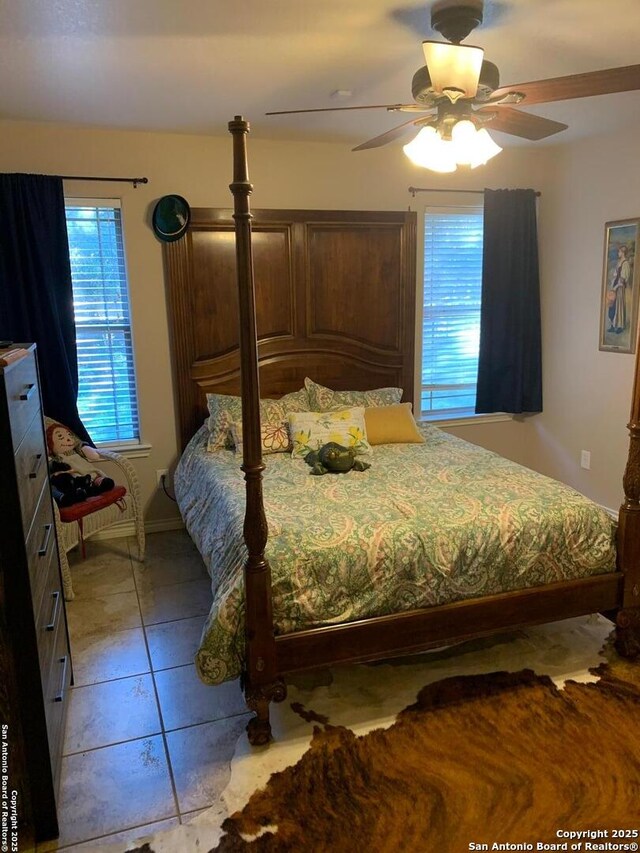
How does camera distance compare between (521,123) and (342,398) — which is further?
(342,398)

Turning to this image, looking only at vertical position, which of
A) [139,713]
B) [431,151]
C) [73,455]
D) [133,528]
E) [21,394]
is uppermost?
[431,151]

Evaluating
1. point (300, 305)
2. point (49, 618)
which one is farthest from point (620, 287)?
point (49, 618)

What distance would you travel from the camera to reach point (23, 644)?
177 cm

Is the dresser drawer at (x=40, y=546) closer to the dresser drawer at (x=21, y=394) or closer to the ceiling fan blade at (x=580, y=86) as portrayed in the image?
the dresser drawer at (x=21, y=394)

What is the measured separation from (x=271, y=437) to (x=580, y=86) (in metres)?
2.29

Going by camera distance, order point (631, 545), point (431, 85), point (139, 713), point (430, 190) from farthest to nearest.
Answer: point (430, 190)
point (631, 545)
point (139, 713)
point (431, 85)

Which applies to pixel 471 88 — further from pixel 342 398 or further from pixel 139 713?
pixel 139 713

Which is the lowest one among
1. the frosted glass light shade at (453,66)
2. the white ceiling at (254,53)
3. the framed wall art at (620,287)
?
the framed wall art at (620,287)

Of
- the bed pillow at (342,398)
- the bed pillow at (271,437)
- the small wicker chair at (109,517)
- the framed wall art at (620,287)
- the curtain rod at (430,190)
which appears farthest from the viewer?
the curtain rod at (430,190)

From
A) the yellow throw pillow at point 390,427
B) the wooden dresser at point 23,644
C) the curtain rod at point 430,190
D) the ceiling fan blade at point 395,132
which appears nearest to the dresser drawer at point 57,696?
the wooden dresser at point 23,644

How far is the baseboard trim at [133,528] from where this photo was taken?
161 inches

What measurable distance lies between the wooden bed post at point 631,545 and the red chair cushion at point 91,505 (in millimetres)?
2620

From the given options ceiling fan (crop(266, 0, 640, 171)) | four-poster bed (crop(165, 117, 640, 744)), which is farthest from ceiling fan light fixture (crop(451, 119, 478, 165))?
four-poster bed (crop(165, 117, 640, 744))

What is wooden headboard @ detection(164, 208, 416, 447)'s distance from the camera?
13.0ft
